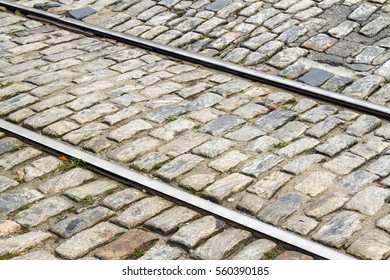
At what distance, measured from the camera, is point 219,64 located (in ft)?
24.2

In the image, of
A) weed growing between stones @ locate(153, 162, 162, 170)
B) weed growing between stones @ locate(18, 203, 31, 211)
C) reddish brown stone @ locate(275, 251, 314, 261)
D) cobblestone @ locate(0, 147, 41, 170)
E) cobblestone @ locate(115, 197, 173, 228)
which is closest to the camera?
reddish brown stone @ locate(275, 251, 314, 261)

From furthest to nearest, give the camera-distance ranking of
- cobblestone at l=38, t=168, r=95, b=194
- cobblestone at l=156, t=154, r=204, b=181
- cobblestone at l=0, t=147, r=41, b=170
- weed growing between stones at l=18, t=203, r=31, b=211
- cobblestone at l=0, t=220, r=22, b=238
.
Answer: cobblestone at l=0, t=147, r=41, b=170 < cobblestone at l=156, t=154, r=204, b=181 < cobblestone at l=38, t=168, r=95, b=194 < weed growing between stones at l=18, t=203, r=31, b=211 < cobblestone at l=0, t=220, r=22, b=238

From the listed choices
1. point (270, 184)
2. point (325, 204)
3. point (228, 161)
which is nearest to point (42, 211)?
point (228, 161)

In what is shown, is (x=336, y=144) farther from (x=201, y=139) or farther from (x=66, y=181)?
(x=66, y=181)

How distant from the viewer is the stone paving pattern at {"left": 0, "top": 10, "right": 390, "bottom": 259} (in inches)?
203

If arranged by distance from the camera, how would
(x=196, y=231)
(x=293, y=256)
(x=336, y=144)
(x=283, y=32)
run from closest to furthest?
(x=293, y=256), (x=196, y=231), (x=336, y=144), (x=283, y=32)

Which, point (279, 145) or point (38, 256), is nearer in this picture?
point (38, 256)

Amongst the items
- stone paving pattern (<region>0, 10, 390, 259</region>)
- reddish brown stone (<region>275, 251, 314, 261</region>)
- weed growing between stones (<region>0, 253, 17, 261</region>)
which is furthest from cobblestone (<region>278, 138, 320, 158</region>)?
weed growing between stones (<region>0, 253, 17, 261</region>)

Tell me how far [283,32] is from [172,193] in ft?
10.3

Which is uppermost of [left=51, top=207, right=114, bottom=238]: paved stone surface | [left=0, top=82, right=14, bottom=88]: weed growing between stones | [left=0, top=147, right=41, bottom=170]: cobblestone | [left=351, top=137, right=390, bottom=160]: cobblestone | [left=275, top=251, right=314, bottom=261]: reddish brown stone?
[left=0, top=82, right=14, bottom=88]: weed growing between stones

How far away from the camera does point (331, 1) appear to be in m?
8.52

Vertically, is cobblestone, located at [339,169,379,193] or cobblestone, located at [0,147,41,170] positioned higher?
cobblestone, located at [0,147,41,170]

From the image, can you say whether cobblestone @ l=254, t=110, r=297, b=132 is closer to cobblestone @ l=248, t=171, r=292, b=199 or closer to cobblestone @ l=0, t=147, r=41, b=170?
cobblestone @ l=248, t=171, r=292, b=199

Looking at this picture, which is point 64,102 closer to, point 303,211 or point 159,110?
point 159,110
